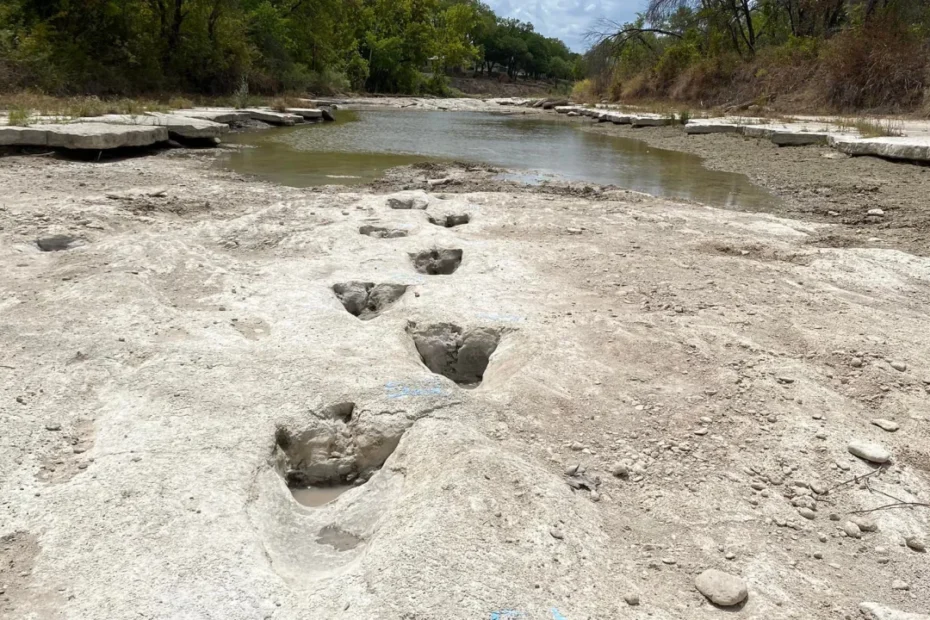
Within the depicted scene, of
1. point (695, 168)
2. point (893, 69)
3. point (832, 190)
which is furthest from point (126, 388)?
point (893, 69)

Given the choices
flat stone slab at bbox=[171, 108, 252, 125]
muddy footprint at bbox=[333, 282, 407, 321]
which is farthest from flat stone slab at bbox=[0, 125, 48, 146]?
muddy footprint at bbox=[333, 282, 407, 321]

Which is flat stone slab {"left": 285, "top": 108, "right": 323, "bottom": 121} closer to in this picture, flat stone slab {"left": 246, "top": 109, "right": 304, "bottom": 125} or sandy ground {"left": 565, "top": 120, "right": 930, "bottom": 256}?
flat stone slab {"left": 246, "top": 109, "right": 304, "bottom": 125}

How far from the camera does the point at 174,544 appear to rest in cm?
199

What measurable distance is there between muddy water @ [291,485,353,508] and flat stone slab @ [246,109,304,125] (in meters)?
16.3

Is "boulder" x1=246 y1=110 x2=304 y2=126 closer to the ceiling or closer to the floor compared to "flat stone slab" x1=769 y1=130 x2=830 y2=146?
closer to the floor

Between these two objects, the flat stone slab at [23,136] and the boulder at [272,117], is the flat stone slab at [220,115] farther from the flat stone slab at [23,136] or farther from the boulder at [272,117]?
the flat stone slab at [23,136]

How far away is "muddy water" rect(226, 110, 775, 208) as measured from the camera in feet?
30.1

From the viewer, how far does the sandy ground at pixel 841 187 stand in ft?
19.9

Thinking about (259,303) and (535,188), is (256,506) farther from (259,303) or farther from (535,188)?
(535,188)

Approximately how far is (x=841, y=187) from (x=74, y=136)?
10.1 meters

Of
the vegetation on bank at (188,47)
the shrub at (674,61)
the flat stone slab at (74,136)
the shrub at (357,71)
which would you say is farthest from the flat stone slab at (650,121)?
the shrub at (357,71)

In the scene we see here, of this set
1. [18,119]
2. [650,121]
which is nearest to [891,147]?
[650,121]

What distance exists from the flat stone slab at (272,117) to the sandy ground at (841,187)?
33.6ft

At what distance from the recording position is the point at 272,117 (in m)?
17.6
